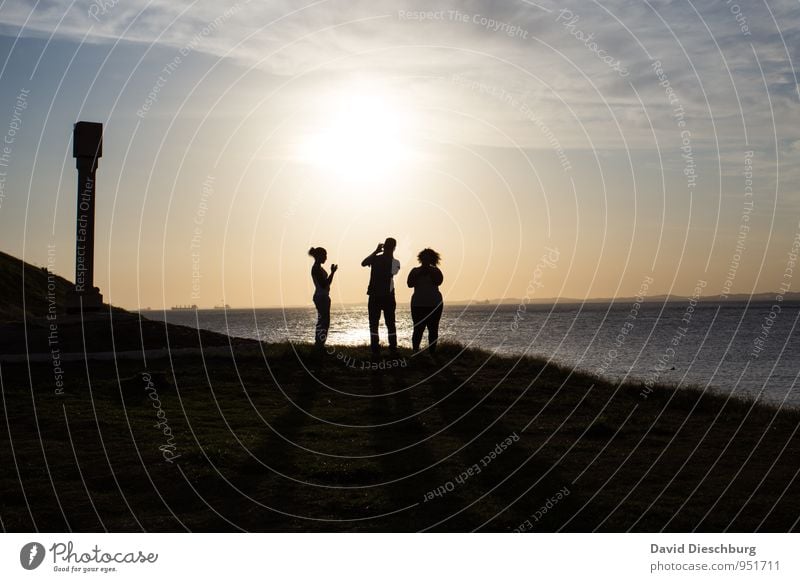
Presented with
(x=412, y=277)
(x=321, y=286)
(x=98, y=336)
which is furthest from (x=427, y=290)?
(x=98, y=336)

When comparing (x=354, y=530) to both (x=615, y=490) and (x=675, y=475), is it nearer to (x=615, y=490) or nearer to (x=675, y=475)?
(x=615, y=490)

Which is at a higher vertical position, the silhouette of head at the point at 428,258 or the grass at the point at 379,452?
the silhouette of head at the point at 428,258

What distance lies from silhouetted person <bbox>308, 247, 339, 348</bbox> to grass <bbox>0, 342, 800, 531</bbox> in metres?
1.80

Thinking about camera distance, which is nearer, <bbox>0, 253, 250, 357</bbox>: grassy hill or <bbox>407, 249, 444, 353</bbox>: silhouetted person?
<bbox>0, 253, 250, 357</bbox>: grassy hill

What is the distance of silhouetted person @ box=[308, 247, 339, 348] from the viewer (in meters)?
20.2

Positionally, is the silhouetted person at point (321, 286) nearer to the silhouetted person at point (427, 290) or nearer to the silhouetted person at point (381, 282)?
the silhouetted person at point (381, 282)

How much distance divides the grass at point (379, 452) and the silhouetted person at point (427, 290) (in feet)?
7.06

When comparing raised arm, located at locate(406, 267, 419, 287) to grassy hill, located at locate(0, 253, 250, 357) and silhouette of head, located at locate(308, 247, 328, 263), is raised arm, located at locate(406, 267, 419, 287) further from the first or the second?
grassy hill, located at locate(0, 253, 250, 357)

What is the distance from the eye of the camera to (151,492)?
934 cm

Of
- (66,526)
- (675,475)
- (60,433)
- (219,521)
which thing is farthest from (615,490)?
(60,433)

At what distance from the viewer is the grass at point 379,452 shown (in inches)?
340

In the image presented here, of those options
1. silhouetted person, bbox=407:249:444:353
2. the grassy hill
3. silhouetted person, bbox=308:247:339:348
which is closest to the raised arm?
silhouetted person, bbox=407:249:444:353

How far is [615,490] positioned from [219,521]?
4429 mm

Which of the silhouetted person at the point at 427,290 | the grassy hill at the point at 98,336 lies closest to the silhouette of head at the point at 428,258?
the silhouetted person at the point at 427,290
